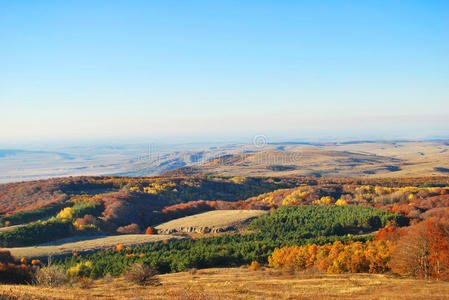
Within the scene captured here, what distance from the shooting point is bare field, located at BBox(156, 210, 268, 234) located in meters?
60.1

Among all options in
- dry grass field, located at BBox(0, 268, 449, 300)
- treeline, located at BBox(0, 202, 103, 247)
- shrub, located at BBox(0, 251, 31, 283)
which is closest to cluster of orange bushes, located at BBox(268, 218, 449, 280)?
dry grass field, located at BBox(0, 268, 449, 300)

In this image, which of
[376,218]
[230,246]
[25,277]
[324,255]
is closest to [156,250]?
[230,246]

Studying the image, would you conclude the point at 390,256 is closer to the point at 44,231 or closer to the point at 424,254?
the point at 424,254

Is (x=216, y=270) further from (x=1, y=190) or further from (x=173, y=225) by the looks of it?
(x=1, y=190)

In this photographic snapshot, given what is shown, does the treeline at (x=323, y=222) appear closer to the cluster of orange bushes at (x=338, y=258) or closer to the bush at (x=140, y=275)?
the cluster of orange bushes at (x=338, y=258)

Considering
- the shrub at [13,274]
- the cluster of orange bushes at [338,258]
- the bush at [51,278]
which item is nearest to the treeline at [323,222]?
the cluster of orange bushes at [338,258]

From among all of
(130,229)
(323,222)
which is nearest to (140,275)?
(130,229)

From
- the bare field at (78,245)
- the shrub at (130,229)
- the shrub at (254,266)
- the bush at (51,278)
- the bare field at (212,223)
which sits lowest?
the shrub at (130,229)

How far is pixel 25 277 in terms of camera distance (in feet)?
102

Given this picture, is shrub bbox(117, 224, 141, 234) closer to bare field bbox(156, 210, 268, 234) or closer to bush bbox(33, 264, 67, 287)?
bare field bbox(156, 210, 268, 234)

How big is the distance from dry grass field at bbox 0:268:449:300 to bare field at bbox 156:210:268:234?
29.0m

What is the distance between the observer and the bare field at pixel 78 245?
1665 inches

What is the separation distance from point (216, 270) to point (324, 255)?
12070 millimetres

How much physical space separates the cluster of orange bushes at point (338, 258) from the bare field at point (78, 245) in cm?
2147
